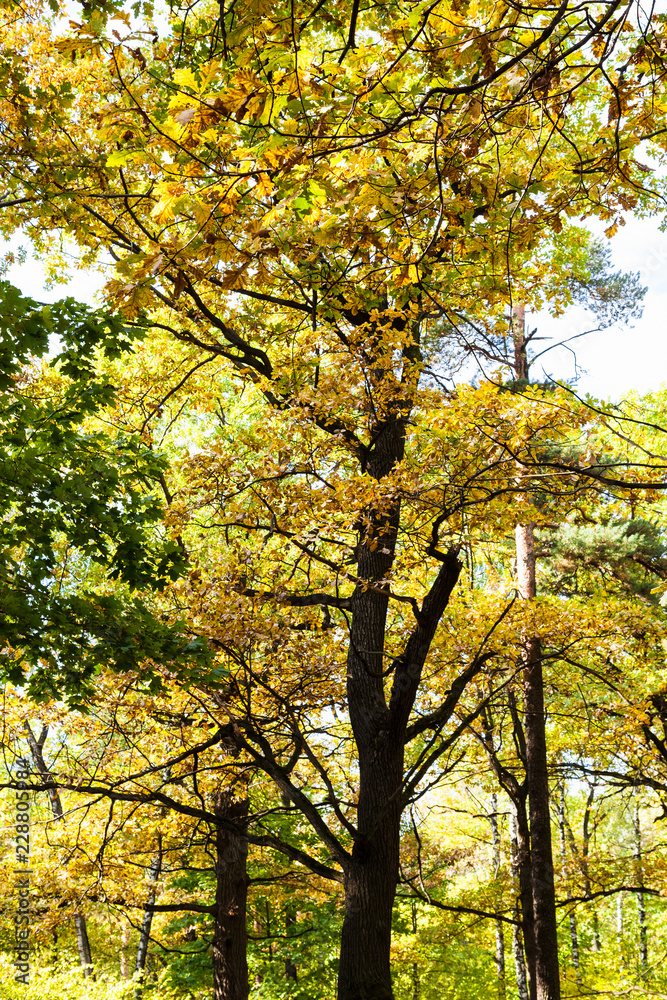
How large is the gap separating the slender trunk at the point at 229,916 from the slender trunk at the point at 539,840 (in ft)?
12.5

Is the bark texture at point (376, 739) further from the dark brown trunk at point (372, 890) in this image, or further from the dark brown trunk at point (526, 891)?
the dark brown trunk at point (526, 891)

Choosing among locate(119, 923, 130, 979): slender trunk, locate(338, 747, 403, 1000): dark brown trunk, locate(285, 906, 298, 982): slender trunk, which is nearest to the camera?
locate(338, 747, 403, 1000): dark brown trunk

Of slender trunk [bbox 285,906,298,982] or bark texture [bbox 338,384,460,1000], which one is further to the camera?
slender trunk [bbox 285,906,298,982]

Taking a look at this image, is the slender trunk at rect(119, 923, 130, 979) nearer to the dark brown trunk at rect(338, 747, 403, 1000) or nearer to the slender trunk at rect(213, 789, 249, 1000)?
the slender trunk at rect(213, 789, 249, 1000)

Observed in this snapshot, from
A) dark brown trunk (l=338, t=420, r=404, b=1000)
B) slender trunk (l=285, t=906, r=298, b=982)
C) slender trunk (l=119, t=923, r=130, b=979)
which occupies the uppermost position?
dark brown trunk (l=338, t=420, r=404, b=1000)

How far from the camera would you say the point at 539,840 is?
9242mm

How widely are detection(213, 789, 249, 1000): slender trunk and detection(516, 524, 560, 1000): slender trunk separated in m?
3.81

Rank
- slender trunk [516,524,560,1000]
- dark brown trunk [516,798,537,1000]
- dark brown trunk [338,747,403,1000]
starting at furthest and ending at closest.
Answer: dark brown trunk [516,798,537,1000] → slender trunk [516,524,560,1000] → dark brown trunk [338,747,403,1000]

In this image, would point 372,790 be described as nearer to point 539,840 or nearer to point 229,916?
point 539,840

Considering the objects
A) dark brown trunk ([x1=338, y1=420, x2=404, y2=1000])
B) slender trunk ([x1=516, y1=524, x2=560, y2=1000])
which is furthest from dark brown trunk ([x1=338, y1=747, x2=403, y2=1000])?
slender trunk ([x1=516, y1=524, x2=560, y2=1000])

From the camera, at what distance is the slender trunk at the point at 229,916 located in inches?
356

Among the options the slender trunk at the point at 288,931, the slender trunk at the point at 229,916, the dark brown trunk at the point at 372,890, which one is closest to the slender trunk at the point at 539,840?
the dark brown trunk at the point at 372,890

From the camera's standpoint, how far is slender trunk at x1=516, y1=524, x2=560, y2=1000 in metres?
8.73

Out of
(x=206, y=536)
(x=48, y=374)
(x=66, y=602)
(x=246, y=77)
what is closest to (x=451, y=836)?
(x=206, y=536)
